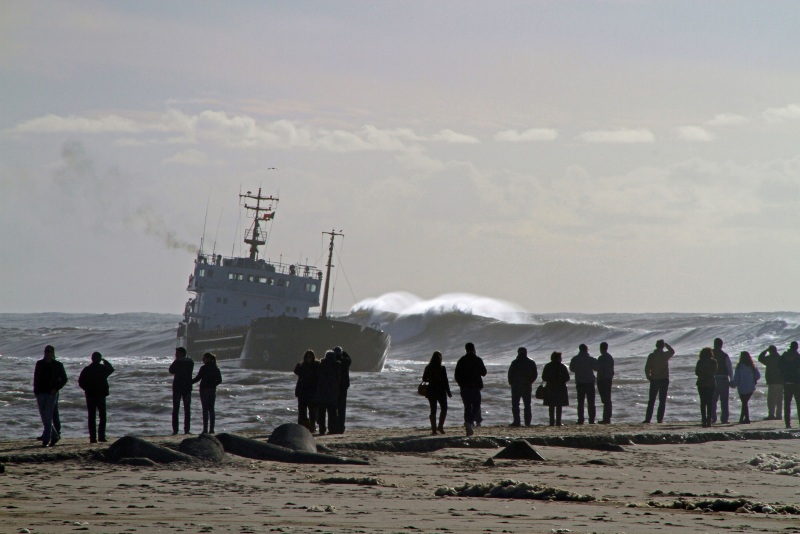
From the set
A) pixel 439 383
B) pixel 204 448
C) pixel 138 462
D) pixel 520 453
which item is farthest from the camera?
pixel 439 383

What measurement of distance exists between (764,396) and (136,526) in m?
22.7

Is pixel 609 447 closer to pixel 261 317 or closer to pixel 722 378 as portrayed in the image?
pixel 722 378

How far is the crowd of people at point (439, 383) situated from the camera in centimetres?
1339

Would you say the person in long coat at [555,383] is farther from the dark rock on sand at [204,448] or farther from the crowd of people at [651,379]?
the dark rock on sand at [204,448]

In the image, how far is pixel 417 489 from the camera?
9.67 metres

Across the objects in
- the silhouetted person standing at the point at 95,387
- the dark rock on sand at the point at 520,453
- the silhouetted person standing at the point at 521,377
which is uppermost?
the silhouetted person standing at the point at 521,377

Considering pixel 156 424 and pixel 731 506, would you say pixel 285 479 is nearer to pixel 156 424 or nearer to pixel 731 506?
pixel 731 506

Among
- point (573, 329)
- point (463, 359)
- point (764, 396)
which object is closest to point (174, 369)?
point (463, 359)

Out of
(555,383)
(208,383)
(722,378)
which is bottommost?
(208,383)

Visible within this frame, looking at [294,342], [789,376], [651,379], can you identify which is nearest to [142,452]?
[651,379]

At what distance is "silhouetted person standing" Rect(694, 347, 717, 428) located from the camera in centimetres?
1775

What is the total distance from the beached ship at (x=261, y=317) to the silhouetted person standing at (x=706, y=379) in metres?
29.7

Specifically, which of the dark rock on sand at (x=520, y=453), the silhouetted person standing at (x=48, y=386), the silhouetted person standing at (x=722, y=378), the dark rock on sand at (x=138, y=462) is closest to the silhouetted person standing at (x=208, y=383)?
the silhouetted person standing at (x=48, y=386)

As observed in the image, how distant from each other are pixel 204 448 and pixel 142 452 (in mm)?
659
